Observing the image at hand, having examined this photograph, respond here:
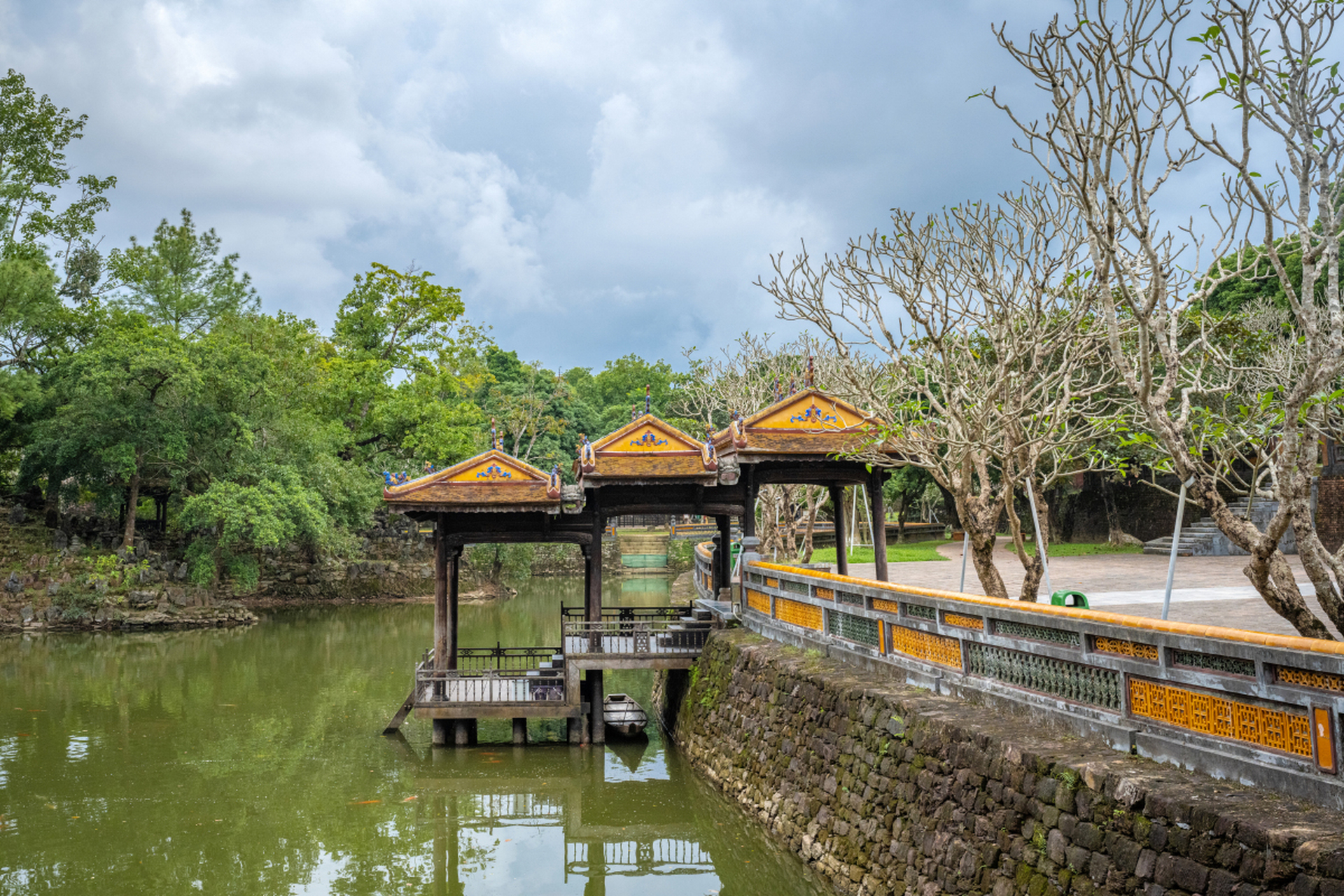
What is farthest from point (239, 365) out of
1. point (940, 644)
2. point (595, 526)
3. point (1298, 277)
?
point (1298, 277)

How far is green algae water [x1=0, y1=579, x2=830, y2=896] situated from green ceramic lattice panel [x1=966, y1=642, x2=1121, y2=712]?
7.82 ft

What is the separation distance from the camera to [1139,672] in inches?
201

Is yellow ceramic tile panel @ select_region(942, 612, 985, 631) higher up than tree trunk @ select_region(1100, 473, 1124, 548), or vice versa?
tree trunk @ select_region(1100, 473, 1124, 548)

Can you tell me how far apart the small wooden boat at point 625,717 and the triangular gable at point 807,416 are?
4515 mm

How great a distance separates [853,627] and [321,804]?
6.35 m

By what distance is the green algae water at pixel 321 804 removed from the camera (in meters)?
8.26

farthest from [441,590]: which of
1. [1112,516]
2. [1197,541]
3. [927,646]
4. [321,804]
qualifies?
[1112,516]

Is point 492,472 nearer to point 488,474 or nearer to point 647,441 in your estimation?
point 488,474

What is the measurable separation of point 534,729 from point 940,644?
8.03 m

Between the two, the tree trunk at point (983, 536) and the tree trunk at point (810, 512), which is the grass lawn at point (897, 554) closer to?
the tree trunk at point (810, 512)

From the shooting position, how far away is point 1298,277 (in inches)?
809

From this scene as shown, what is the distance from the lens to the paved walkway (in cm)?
1132

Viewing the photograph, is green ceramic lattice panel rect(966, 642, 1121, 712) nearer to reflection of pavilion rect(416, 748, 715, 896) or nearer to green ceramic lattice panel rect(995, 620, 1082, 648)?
green ceramic lattice panel rect(995, 620, 1082, 648)

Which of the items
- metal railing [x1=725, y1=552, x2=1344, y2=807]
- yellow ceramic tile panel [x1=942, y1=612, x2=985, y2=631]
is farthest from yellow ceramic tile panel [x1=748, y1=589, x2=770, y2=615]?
yellow ceramic tile panel [x1=942, y1=612, x2=985, y2=631]
